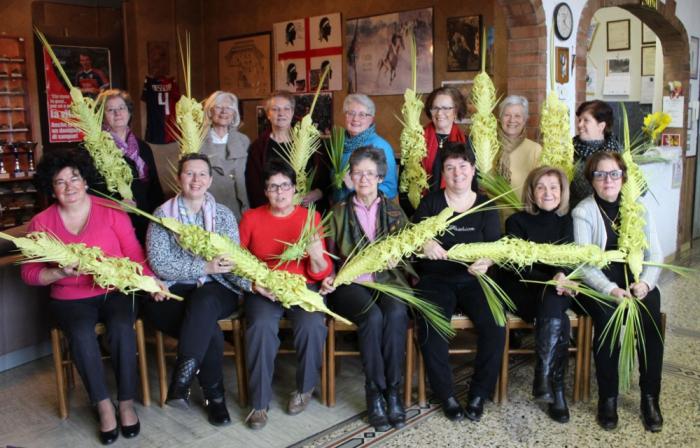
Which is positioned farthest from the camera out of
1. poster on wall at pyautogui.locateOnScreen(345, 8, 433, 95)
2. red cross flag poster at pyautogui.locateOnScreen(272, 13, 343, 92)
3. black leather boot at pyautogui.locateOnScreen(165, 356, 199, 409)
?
red cross flag poster at pyautogui.locateOnScreen(272, 13, 343, 92)

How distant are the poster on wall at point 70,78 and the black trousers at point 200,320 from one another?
5.18 meters

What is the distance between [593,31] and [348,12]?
3.34 m

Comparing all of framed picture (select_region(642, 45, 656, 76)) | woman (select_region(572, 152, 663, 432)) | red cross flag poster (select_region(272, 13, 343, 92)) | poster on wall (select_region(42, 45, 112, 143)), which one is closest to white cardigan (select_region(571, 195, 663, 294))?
woman (select_region(572, 152, 663, 432))

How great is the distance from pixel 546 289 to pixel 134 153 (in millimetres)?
2317

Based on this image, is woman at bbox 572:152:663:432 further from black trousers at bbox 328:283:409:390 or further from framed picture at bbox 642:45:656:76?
framed picture at bbox 642:45:656:76

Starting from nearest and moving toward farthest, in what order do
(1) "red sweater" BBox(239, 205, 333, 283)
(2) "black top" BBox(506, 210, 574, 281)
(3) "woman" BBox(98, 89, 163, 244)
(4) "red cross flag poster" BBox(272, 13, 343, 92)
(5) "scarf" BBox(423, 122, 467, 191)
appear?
(1) "red sweater" BBox(239, 205, 333, 283), (2) "black top" BBox(506, 210, 574, 281), (3) "woman" BBox(98, 89, 163, 244), (5) "scarf" BBox(423, 122, 467, 191), (4) "red cross flag poster" BBox(272, 13, 343, 92)

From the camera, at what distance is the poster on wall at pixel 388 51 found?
21.7ft

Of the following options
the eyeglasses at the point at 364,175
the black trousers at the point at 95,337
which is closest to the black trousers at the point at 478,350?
the eyeglasses at the point at 364,175

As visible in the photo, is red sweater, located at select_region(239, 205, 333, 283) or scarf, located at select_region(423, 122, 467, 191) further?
scarf, located at select_region(423, 122, 467, 191)

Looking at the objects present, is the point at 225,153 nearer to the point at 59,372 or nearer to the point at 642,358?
the point at 59,372

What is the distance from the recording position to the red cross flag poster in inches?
292

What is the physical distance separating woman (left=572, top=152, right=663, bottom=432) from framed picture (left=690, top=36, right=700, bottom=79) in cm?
426

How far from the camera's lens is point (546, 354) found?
312cm

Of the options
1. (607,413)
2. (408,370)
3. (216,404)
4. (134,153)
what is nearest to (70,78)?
(134,153)
